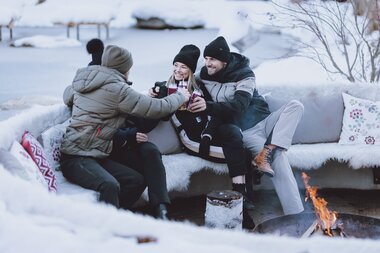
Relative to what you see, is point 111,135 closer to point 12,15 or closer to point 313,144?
point 313,144

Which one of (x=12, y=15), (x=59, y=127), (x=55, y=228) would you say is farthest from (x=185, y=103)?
(x=12, y=15)

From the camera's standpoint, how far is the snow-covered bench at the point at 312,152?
13.1ft

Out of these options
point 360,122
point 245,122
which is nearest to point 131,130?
point 245,122

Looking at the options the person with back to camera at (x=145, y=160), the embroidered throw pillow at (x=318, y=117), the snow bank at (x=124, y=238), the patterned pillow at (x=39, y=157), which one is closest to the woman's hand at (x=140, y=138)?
the person with back to camera at (x=145, y=160)

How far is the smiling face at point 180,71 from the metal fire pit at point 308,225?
1.33 m

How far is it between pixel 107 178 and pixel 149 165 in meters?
0.38

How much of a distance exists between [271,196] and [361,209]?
0.66m

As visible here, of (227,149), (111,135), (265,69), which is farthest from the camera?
(265,69)

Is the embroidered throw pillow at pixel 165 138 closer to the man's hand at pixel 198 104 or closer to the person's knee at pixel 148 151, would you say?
the man's hand at pixel 198 104

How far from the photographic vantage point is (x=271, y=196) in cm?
452

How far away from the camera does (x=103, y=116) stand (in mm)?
3463

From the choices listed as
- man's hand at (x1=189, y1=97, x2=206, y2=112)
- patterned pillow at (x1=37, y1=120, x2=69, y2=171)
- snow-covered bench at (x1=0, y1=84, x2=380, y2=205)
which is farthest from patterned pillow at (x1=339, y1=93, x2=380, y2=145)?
patterned pillow at (x1=37, y1=120, x2=69, y2=171)

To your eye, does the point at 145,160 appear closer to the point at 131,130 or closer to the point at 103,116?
the point at 131,130

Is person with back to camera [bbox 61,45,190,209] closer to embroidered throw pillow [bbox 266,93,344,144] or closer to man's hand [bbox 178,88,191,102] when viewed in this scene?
man's hand [bbox 178,88,191,102]
